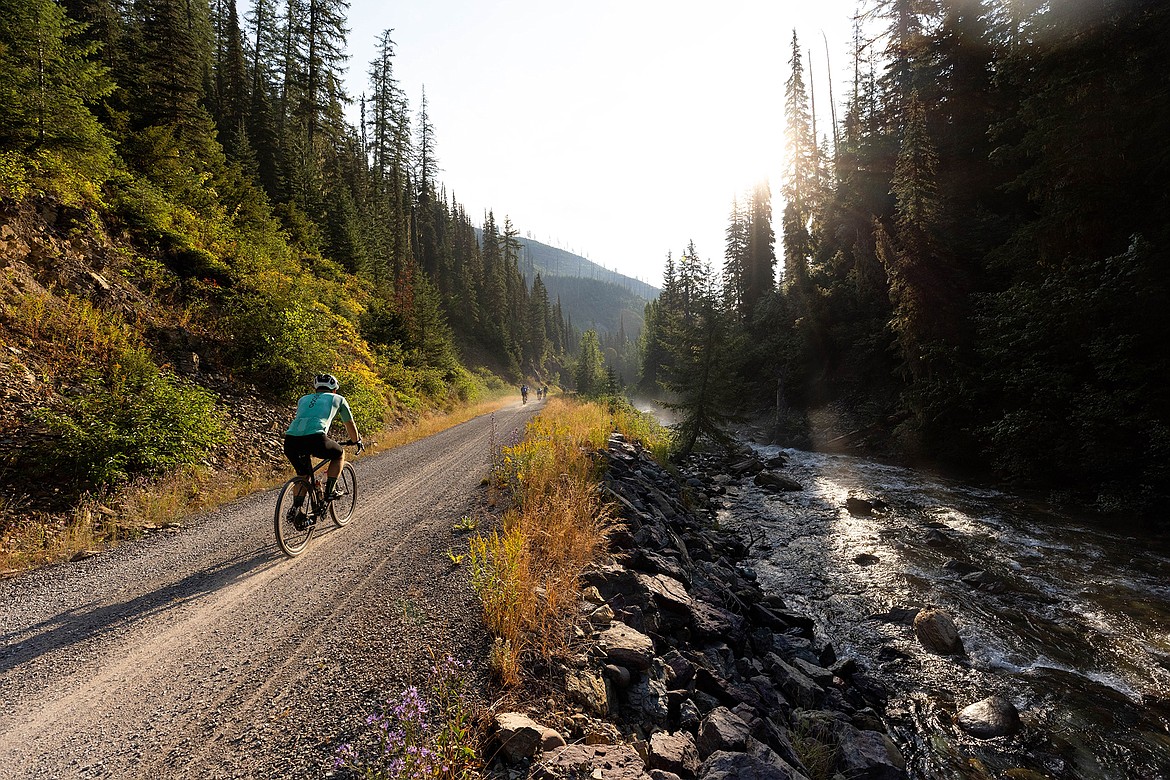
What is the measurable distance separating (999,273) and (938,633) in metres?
15.9

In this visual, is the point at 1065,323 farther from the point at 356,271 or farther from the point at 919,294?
the point at 356,271

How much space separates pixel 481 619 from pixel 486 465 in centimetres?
732

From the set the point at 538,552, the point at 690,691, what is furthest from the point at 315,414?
the point at 690,691

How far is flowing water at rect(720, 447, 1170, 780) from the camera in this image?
191 inches

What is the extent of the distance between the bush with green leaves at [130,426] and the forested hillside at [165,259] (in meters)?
0.03

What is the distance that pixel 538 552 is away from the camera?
16.8ft

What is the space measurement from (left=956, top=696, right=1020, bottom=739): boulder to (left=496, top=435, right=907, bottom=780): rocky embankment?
2.73 feet

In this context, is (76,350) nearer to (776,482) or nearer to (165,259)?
(165,259)

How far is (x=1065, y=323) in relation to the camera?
11.2m

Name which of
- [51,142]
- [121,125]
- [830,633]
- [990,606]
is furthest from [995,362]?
[121,125]

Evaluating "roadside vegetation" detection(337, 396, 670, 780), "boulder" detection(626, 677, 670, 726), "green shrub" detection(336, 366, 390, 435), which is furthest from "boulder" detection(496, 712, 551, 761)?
"green shrub" detection(336, 366, 390, 435)

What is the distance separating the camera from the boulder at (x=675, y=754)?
3.04 m

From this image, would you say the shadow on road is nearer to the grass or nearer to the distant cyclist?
the distant cyclist

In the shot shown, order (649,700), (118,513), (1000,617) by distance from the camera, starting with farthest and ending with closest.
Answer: (1000,617) → (118,513) → (649,700)
